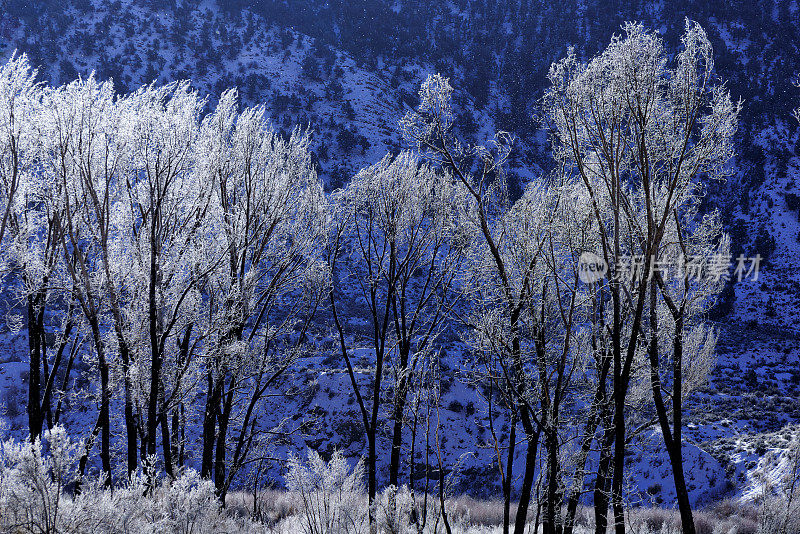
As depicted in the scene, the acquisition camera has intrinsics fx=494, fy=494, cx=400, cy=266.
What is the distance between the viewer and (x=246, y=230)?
916cm

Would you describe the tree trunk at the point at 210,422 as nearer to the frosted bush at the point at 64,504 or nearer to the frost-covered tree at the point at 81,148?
the frost-covered tree at the point at 81,148

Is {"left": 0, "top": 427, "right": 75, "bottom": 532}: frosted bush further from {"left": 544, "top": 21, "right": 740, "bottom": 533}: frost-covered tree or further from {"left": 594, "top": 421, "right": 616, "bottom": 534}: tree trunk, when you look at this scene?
{"left": 594, "top": 421, "right": 616, "bottom": 534}: tree trunk

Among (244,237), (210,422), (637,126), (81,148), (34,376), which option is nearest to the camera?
(637,126)

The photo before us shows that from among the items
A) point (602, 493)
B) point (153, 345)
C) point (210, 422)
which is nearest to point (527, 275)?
point (602, 493)

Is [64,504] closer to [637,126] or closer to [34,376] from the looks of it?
[34,376]

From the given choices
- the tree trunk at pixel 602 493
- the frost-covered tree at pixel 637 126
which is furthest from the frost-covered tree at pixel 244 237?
the tree trunk at pixel 602 493

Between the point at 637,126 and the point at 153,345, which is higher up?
the point at 637,126

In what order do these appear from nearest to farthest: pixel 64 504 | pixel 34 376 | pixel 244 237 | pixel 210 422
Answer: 1. pixel 64 504
2. pixel 34 376
3. pixel 244 237
4. pixel 210 422

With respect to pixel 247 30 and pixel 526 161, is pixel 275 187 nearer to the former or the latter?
pixel 526 161

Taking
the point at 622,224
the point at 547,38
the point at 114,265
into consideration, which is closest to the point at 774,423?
the point at 622,224

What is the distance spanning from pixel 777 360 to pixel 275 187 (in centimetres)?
2952

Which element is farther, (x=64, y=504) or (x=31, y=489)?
(x=64, y=504)

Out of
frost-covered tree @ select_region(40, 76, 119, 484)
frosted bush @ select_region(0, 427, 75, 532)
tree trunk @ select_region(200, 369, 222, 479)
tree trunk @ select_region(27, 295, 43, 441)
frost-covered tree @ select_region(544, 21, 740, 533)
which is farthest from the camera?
tree trunk @ select_region(200, 369, 222, 479)

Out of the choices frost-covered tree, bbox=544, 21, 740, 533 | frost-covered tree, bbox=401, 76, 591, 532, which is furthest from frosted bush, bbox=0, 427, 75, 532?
frost-covered tree, bbox=544, 21, 740, 533
